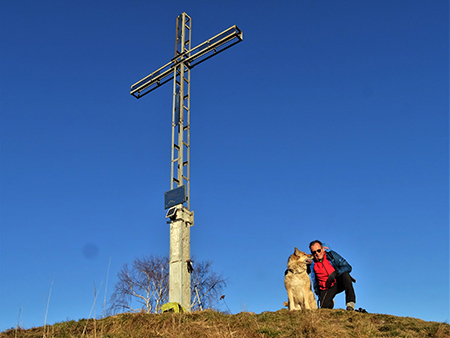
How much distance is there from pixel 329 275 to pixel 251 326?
2.42 metres

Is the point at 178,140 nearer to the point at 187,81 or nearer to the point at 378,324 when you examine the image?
the point at 187,81

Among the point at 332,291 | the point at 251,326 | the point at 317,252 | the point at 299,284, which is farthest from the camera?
the point at 317,252

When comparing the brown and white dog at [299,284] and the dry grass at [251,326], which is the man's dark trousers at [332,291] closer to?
the brown and white dog at [299,284]

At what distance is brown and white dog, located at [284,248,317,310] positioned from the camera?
766 centimetres

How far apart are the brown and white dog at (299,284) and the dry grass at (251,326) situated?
1.80ft

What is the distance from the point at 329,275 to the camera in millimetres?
7871

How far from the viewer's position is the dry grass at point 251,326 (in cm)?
577

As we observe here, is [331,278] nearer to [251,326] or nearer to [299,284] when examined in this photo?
[299,284]

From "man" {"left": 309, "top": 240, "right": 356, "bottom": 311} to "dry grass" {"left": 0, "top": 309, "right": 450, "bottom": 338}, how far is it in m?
0.72

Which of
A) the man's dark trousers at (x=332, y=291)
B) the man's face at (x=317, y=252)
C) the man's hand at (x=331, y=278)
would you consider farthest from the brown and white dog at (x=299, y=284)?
the man's hand at (x=331, y=278)

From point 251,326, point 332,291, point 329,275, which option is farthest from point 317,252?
point 251,326

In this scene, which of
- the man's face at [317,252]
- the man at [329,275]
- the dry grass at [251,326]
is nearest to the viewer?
the dry grass at [251,326]

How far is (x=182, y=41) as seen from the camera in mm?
13656

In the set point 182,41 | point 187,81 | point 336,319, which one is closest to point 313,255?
point 336,319
